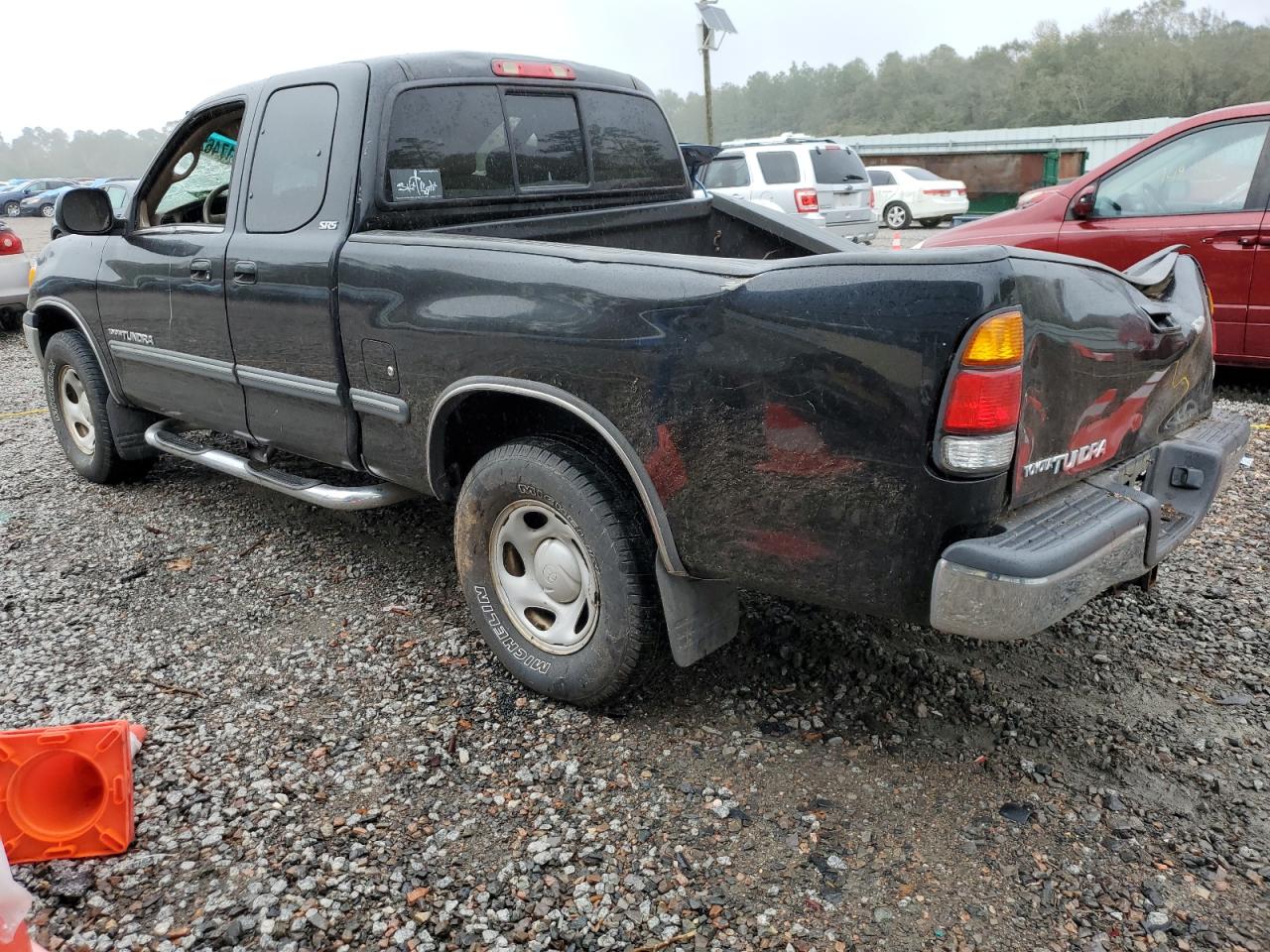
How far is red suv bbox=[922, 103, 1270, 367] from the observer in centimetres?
561

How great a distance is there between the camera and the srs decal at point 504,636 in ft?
9.91

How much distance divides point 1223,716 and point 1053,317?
148 centimetres

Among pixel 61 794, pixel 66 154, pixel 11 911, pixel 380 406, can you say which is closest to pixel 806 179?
pixel 380 406

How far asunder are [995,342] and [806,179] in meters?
13.4

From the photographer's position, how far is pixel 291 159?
3.57 m

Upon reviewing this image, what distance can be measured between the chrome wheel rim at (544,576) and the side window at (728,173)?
12614 millimetres

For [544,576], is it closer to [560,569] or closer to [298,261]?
[560,569]

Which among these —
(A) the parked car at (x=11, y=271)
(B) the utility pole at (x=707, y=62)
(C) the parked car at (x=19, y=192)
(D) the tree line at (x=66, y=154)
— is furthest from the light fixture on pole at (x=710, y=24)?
(D) the tree line at (x=66, y=154)

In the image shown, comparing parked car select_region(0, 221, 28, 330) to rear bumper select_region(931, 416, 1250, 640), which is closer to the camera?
rear bumper select_region(931, 416, 1250, 640)

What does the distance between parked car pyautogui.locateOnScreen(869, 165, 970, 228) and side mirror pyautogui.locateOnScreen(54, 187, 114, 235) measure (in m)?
18.3

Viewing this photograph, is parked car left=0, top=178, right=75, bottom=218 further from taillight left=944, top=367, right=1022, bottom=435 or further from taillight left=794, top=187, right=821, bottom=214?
taillight left=944, top=367, right=1022, bottom=435

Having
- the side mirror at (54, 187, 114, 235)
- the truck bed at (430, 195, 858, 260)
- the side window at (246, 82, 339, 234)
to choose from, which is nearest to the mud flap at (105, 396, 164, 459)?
the side mirror at (54, 187, 114, 235)

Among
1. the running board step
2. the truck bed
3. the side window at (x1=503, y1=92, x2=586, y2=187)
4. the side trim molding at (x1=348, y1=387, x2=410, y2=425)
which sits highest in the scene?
the side window at (x1=503, y1=92, x2=586, y2=187)

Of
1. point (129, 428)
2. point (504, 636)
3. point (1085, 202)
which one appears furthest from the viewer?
point (1085, 202)
